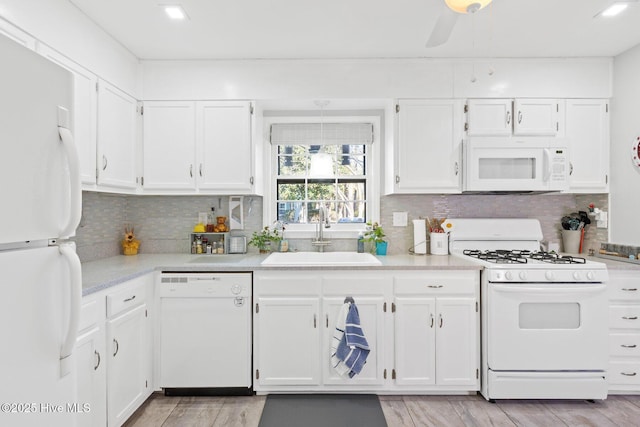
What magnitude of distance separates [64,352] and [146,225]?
2262mm

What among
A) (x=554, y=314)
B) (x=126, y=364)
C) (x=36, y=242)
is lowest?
(x=126, y=364)

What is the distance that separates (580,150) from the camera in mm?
2764

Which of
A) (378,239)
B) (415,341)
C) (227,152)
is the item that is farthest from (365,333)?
(227,152)

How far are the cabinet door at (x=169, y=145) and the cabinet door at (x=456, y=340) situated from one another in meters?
2.12

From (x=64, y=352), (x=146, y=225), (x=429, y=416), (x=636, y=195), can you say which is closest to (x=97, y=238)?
(x=146, y=225)

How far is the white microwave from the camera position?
2.65m

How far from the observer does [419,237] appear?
2914 mm

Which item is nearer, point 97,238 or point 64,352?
point 64,352

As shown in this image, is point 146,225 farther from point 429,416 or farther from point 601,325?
point 601,325

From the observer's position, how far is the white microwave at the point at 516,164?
104 inches

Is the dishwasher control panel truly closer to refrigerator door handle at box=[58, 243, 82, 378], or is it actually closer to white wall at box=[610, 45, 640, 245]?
refrigerator door handle at box=[58, 243, 82, 378]

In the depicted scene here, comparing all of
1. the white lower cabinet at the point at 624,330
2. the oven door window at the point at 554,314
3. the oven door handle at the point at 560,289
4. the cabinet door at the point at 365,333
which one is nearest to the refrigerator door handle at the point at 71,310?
the cabinet door at the point at 365,333

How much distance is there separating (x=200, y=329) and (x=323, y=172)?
1.65 metres

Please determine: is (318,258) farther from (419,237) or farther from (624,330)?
(624,330)
